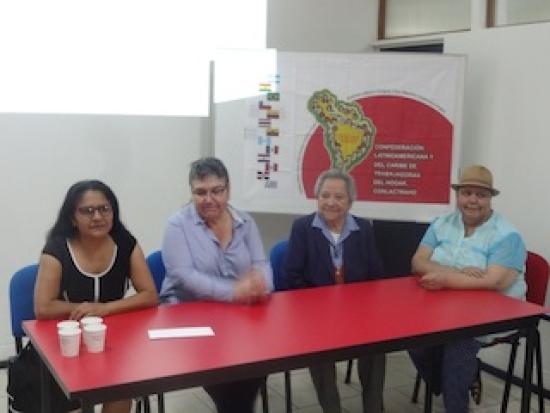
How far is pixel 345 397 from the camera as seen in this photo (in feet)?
11.6

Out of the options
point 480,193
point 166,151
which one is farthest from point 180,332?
point 166,151

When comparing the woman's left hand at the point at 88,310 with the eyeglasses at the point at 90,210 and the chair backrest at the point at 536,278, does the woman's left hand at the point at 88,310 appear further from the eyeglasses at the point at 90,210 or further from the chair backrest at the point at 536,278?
the chair backrest at the point at 536,278

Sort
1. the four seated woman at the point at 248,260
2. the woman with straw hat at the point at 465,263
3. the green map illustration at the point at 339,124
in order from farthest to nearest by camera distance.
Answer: the green map illustration at the point at 339,124 → the woman with straw hat at the point at 465,263 → the four seated woman at the point at 248,260

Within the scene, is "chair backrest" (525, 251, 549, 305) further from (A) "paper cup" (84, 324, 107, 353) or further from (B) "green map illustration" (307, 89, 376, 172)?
(A) "paper cup" (84, 324, 107, 353)

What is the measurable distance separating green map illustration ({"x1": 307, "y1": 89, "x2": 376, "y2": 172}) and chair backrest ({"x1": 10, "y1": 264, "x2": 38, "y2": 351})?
2.02 meters

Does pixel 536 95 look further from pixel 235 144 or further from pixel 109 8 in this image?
pixel 109 8

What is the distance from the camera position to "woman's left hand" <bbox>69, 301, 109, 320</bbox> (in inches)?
91.4

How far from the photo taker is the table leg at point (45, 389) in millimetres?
2148

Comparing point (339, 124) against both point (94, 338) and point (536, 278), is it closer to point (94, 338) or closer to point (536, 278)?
point (536, 278)

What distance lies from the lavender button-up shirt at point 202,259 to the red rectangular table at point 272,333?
0.29ft

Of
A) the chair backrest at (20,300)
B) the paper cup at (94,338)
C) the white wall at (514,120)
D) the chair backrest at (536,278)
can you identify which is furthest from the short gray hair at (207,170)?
the white wall at (514,120)

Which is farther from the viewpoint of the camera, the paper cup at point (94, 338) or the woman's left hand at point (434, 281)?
the woman's left hand at point (434, 281)

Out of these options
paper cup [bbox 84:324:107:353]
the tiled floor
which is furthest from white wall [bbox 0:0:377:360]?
paper cup [bbox 84:324:107:353]

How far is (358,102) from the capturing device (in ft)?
13.1
